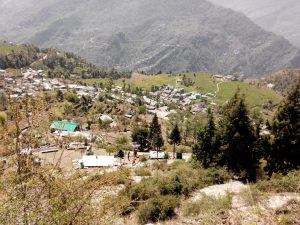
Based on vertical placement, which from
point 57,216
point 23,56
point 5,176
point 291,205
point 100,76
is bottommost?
point 100,76

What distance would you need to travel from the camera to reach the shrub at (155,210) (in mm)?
17719

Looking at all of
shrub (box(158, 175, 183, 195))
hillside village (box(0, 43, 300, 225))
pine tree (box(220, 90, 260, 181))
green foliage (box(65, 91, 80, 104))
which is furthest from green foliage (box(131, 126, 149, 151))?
shrub (box(158, 175, 183, 195))

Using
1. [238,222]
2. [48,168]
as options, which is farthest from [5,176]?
[238,222]

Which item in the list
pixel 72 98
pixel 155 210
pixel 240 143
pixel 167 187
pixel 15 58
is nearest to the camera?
pixel 155 210

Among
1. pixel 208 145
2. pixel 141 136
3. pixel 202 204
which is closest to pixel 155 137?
pixel 141 136

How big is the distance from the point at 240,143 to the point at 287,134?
3.74 meters

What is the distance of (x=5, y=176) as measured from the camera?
672 cm

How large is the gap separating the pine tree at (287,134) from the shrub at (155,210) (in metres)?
10.2

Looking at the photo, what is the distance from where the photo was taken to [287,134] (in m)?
24.1

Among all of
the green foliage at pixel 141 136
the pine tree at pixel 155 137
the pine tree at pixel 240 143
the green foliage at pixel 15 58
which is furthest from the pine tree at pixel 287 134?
the green foliage at pixel 15 58

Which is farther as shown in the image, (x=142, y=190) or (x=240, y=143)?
(x=240, y=143)

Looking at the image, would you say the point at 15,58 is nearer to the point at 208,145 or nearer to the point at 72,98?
the point at 72,98

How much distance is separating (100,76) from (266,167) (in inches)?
7071

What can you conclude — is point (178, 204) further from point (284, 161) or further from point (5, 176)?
point (5, 176)
